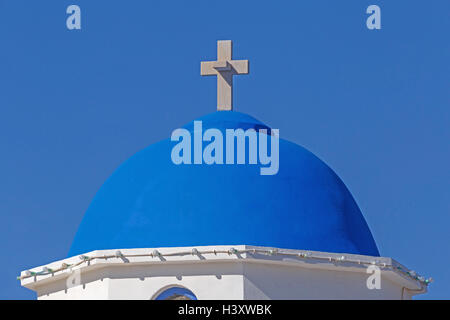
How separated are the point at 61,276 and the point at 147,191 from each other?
2.03 meters

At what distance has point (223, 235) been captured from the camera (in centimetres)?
2664

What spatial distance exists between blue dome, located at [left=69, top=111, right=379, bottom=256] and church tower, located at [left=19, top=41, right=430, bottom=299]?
2cm

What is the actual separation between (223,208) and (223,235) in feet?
1.87

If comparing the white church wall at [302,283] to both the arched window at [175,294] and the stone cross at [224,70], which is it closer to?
the arched window at [175,294]

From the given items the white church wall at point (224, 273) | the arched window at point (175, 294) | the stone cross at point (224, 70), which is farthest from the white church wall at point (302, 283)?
the stone cross at point (224, 70)

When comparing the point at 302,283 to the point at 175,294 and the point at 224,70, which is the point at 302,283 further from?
the point at 224,70

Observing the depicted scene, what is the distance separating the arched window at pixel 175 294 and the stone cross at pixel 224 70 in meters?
4.66

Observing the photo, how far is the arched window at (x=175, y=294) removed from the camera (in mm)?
26125

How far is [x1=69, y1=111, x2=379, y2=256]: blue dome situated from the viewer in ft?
88.0

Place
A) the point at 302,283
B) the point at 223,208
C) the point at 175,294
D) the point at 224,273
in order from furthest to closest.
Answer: the point at 223,208 < the point at 302,283 < the point at 175,294 < the point at 224,273

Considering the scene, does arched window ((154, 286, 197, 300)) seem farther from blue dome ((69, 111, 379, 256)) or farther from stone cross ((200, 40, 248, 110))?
stone cross ((200, 40, 248, 110))

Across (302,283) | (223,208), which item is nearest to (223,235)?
(223,208)

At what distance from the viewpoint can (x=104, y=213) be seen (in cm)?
2775
